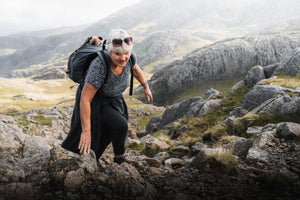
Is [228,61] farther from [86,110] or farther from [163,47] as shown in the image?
[163,47]

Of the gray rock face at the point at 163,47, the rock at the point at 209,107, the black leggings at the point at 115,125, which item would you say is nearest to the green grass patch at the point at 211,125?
the rock at the point at 209,107

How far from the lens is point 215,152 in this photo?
467cm

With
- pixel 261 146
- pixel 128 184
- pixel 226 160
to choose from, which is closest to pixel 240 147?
pixel 261 146

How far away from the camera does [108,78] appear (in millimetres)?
4094

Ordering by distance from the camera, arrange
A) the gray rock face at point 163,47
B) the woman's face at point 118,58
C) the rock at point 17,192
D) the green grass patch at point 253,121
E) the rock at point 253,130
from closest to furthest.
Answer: the rock at point 17,192, the woman's face at point 118,58, the rock at point 253,130, the green grass patch at point 253,121, the gray rock face at point 163,47

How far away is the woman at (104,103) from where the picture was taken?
3.88 metres

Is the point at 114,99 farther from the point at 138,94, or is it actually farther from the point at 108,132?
the point at 138,94

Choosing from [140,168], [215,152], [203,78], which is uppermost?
[215,152]

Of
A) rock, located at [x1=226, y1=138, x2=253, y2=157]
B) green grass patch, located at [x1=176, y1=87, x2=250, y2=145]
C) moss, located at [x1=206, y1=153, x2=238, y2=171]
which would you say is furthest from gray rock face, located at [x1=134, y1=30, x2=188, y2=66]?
moss, located at [x1=206, y1=153, x2=238, y2=171]

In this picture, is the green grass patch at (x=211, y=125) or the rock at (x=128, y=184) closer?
the rock at (x=128, y=184)

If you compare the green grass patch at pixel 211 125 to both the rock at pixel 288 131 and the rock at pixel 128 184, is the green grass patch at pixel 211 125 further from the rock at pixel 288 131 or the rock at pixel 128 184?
the rock at pixel 128 184

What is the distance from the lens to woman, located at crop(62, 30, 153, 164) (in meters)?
3.88

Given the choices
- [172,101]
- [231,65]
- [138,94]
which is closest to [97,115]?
[172,101]

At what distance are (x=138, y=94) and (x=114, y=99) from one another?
5207 centimetres
